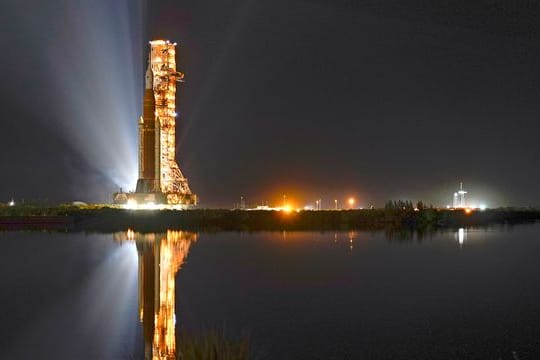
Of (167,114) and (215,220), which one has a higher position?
(167,114)

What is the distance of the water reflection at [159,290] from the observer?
10.7m

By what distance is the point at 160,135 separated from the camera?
5391 cm

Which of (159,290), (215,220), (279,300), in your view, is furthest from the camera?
(215,220)

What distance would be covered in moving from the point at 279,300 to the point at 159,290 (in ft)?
10.0

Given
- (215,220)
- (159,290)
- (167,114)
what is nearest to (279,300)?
(159,290)

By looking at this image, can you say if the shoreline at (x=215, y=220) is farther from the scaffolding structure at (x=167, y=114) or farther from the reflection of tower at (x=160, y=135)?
the scaffolding structure at (x=167, y=114)

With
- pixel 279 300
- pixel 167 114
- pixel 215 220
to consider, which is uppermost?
pixel 167 114

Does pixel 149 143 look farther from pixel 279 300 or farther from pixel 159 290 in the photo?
pixel 279 300

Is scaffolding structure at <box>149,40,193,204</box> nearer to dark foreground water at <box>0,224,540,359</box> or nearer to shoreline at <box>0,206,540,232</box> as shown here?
shoreline at <box>0,206,540,232</box>

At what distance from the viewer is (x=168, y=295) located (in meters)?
15.3

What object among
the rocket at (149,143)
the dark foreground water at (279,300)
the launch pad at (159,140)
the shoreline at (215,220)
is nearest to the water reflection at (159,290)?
the dark foreground water at (279,300)

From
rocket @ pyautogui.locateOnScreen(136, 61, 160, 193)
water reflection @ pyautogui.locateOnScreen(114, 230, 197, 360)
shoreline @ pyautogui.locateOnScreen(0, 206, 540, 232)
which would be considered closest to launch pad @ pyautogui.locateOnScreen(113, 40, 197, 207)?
rocket @ pyautogui.locateOnScreen(136, 61, 160, 193)

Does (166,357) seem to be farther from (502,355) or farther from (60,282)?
(60,282)

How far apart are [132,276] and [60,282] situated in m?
1.96
